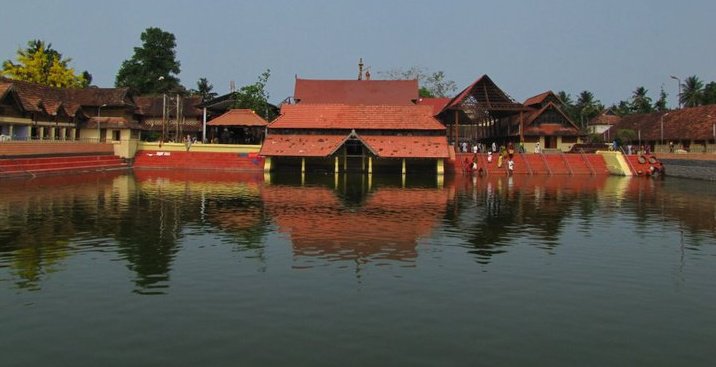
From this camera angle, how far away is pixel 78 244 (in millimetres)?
15234

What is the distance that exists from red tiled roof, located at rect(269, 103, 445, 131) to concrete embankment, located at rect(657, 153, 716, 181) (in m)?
17.1

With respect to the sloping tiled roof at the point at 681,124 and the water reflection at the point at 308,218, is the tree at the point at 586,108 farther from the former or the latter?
the water reflection at the point at 308,218

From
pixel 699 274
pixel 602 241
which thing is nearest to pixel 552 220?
pixel 602 241

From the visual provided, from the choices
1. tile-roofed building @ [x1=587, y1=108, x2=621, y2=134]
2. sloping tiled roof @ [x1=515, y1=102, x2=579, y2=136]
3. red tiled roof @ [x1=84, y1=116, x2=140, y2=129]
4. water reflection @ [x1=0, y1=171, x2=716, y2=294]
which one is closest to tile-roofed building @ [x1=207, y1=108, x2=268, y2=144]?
red tiled roof @ [x1=84, y1=116, x2=140, y2=129]

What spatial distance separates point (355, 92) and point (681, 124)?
28956 millimetres

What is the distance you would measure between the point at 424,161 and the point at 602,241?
29.5 meters

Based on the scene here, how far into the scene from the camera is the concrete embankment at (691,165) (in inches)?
1593

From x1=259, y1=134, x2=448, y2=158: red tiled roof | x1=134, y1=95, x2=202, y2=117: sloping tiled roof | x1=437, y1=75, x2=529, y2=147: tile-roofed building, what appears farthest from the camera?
x1=134, y1=95, x2=202, y2=117: sloping tiled roof

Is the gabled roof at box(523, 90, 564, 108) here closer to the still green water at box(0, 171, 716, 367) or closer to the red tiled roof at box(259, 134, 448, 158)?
the red tiled roof at box(259, 134, 448, 158)

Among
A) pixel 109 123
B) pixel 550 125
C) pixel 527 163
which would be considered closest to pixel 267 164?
pixel 109 123

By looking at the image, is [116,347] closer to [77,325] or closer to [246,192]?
[77,325]

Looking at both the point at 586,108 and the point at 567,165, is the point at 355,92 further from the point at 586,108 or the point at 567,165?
the point at 586,108

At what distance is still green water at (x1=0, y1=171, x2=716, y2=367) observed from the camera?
8.09 metres

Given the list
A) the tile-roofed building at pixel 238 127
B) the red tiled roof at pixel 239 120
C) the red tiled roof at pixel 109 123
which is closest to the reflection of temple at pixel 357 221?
the red tiled roof at pixel 239 120
